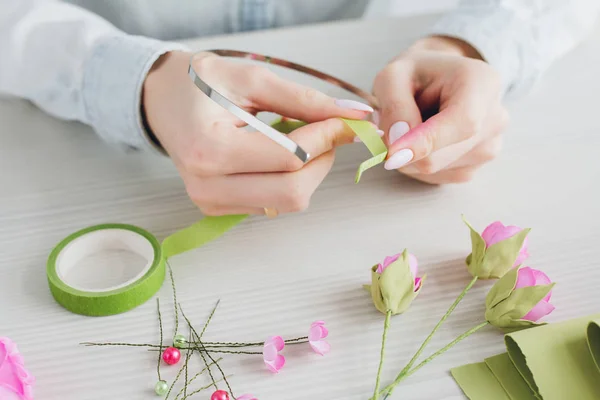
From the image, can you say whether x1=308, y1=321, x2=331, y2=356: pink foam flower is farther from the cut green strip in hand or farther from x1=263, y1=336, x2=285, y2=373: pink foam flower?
the cut green strip in hand

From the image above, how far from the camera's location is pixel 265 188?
23.3 inches

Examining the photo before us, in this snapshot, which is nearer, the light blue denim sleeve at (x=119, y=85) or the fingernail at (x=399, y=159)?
the fingernail at (x=399, y=159)

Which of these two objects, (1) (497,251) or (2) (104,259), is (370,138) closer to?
(1) (497,251)

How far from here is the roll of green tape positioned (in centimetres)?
55

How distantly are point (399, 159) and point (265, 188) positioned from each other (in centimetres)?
12

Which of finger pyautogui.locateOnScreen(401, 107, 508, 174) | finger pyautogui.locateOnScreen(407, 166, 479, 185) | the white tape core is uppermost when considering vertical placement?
finger pyautogui.locateOnScreen(401, 107, 508, 174)

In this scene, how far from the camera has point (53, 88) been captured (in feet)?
2.40

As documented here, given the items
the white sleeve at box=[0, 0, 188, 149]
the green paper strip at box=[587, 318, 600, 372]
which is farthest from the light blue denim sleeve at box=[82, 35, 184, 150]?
the green paper strip at box=[587, 318, 600, 372]

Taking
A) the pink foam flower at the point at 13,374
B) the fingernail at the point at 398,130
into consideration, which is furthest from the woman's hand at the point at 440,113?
the pink foam flower at the point at 13,374

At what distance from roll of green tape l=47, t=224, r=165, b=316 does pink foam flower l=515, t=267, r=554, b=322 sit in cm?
30

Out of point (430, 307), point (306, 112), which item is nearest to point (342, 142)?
point (306, 112)

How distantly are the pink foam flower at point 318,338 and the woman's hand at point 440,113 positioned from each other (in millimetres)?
149

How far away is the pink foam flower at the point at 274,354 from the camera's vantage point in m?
0.51

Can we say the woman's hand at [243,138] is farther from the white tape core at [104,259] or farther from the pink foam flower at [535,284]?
the pink foam flower at [535,284]
